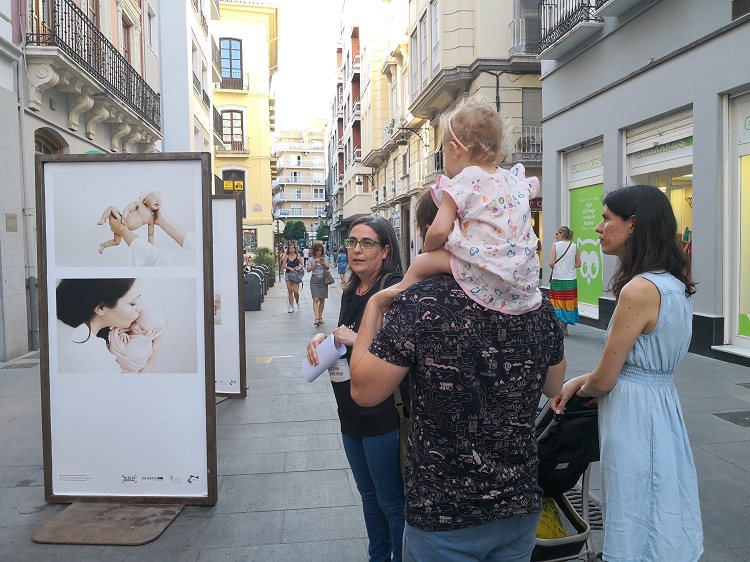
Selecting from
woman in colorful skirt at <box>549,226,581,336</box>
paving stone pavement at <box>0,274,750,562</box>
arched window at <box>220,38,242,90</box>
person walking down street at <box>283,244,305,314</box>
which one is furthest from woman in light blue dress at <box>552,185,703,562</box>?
arched window at <box>220,38,242,90</box>

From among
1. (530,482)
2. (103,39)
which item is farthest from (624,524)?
(103,39)

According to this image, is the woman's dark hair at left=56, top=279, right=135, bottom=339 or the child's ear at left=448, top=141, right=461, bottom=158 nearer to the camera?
the child's ear at left=448, top=141, right=461, bottom=158

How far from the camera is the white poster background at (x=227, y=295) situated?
22.6 feet

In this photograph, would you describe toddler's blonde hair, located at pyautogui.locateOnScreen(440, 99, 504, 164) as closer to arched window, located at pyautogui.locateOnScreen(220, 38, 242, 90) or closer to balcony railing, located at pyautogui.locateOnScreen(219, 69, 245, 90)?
balcony railing, located at pyautogui.locateOnScreen(219, 69, 245, 90)

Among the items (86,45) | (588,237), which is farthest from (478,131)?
(86,45)

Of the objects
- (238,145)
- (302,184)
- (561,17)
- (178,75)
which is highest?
(302,184)

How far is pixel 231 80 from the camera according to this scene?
41.8m

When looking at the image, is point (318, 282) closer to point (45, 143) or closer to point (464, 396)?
point (45, 143)

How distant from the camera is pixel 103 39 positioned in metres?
14.1

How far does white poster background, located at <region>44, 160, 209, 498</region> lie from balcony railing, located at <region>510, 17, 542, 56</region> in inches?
754

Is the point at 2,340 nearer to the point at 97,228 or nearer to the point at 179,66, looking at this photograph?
the point at 97,228

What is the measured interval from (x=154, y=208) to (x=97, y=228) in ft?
1.20

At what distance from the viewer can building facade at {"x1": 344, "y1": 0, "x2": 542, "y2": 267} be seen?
68.7 ft

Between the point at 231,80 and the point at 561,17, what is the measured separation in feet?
107
